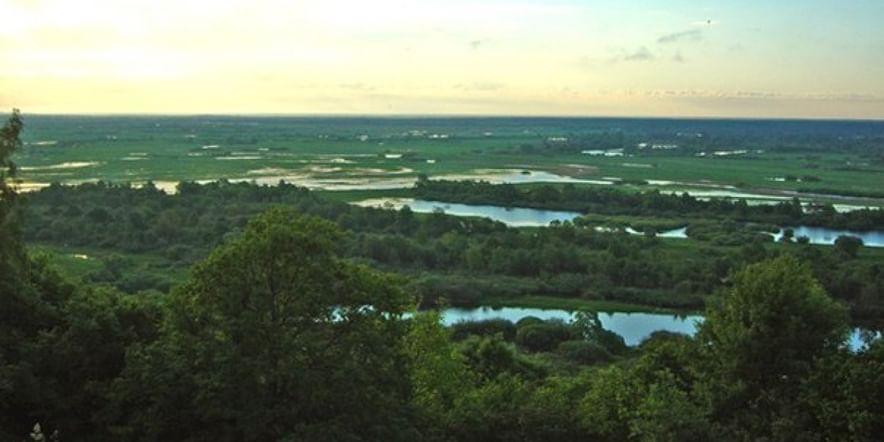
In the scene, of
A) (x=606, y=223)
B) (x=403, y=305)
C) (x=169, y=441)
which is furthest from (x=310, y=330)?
(x=606, y=223)

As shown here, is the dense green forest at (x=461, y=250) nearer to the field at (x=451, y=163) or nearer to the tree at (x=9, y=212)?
the field at (x=451, y=163)

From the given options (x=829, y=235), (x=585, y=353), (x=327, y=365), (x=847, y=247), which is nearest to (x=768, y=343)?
(x=327, y=365)

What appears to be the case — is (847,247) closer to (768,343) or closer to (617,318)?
(617,318)

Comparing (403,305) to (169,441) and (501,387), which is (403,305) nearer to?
(501,387)

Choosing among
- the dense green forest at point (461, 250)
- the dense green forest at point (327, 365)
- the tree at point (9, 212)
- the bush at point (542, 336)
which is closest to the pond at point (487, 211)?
the dense green forest at point (461, 250)

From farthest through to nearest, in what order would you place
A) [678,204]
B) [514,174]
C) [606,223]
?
[514,174] < [678,204] < [606,223]

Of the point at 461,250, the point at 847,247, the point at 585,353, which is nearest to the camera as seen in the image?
the point at 585,353
